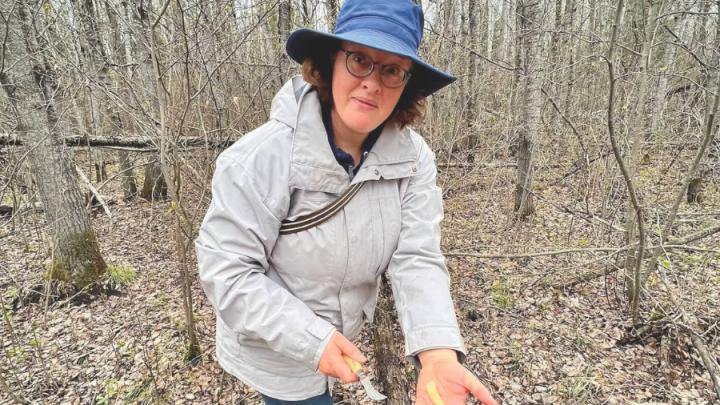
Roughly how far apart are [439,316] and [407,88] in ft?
2.97

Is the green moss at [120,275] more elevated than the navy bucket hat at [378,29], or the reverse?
Answer: the navy bucket hat at [378,29]

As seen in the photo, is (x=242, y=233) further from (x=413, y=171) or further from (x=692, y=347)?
(x=692, y=347)

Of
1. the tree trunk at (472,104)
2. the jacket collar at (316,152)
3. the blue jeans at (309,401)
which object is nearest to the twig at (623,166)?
the jacket collar at (316,152)

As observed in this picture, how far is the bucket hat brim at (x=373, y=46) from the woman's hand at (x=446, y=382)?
102cm

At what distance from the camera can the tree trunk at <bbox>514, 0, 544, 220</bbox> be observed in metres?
4.91

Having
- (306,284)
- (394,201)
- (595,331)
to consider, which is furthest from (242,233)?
(595,331)

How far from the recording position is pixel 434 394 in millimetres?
1225

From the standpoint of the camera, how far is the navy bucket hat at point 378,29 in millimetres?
1177

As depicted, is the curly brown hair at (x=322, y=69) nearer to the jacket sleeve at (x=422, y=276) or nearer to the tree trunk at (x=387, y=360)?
the jacket sleeve at (x=422, y=276)

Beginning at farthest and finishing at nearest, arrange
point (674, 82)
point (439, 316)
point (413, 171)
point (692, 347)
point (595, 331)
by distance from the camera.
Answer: point (674, 82) → point (595, 331) → point (692, 347) → point (413, 171) → point (439, 316)

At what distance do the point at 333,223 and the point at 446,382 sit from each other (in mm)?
656

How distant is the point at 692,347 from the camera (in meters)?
3.05

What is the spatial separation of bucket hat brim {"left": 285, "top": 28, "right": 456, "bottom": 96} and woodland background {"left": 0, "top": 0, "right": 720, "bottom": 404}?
93 centimetres

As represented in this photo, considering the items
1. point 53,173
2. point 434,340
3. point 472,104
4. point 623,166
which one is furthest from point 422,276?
point 472,104
